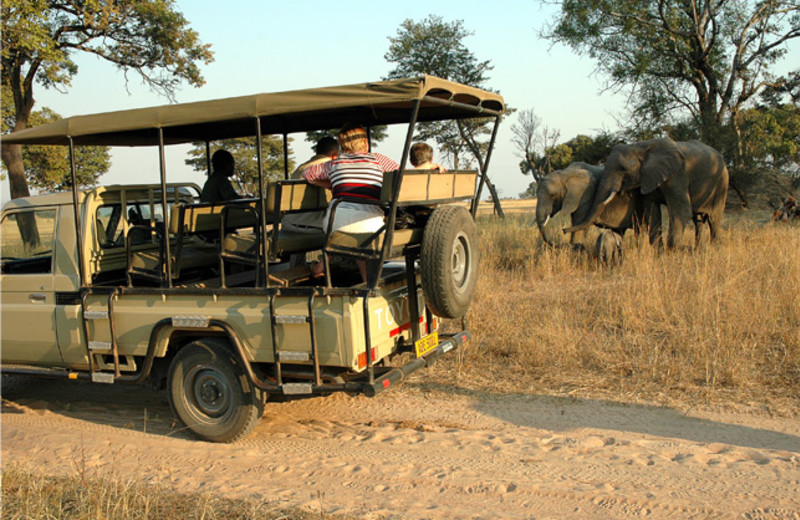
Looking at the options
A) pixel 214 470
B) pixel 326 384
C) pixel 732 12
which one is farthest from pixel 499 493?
pixel 732 12

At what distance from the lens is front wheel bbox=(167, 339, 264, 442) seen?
5160 mm

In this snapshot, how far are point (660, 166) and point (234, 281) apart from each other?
31.0ft

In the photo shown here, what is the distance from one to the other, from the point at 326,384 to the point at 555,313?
3883mm

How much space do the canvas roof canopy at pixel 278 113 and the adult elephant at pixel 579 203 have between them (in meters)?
7.43

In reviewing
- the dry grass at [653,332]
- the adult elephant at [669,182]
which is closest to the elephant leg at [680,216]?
the adult elephant at [669,182]

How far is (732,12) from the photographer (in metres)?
22.1

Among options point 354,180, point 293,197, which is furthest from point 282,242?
point 354,180

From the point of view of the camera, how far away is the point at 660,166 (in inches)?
507

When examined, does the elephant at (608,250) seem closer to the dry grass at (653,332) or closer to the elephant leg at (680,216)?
the dry grass at (653,332)

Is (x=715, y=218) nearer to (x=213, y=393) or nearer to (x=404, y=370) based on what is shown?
(x=404, y=370)

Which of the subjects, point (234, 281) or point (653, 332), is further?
point (653, 332)

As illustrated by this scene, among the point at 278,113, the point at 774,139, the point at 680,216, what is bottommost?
the point at 680,216

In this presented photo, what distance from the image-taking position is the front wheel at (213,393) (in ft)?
16.9

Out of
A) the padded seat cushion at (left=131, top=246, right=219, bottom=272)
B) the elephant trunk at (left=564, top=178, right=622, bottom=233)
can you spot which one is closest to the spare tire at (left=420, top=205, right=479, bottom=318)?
the padded seat cushion at (left=131, top=246, right=219, bottom=272)
